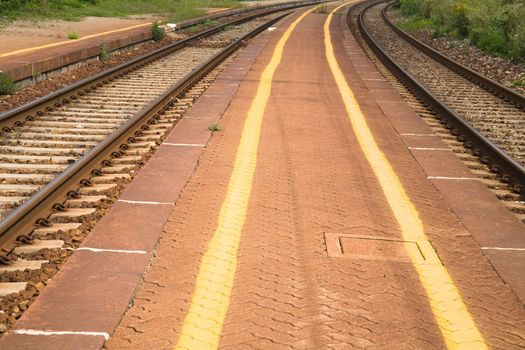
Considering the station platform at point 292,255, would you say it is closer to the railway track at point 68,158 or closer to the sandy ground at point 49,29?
the railway track at point 68,158

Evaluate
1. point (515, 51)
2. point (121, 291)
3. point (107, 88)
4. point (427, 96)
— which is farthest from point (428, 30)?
point (121, 291)

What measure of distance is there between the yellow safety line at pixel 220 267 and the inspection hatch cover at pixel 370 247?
760mm

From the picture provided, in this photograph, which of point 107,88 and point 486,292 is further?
point 107,88

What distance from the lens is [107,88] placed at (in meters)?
12.1

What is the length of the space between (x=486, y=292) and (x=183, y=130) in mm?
5044

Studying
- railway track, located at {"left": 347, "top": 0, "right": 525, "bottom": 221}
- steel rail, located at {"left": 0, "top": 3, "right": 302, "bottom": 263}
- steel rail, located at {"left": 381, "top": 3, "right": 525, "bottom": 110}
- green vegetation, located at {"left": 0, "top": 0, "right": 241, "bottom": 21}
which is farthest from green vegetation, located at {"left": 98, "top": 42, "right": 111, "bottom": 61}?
green vegetation, located at {"left": 0, "top": 0, "right": 241, "bottom": 21}

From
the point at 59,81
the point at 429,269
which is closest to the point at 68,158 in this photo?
the point at 429,269

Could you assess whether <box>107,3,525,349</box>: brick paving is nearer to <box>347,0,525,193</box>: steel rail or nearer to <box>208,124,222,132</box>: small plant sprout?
<box>208,124,222,132</box>: small plant sprout

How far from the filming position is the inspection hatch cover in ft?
16.2

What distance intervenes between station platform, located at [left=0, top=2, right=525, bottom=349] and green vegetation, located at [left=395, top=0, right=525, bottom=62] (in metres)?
11.9

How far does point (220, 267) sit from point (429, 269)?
59.9 inches

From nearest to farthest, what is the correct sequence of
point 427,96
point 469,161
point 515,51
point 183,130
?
point 469,161 → point 183,130 → point 427,96 → point 515,51

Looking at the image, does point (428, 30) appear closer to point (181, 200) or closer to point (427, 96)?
point (427, 96)

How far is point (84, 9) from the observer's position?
30.6m
